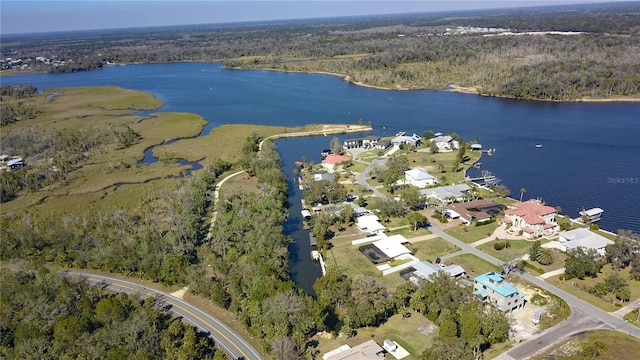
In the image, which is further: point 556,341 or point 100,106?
point 100,106

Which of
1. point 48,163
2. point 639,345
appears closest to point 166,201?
point 48,163

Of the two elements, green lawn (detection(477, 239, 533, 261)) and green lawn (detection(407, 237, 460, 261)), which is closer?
green lawn (detection(477, 239, 533, 261))

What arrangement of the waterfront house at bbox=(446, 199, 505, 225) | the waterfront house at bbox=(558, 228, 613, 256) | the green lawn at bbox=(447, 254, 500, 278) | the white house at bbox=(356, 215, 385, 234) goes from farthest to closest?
the waterfront house at bbox=(446, 199, 505, 225) < the white house at bbox=(356, 215, 385, 234) < the waterfront house at bbox=(558, 228, 613, 256) < the green lawn at bbox=(447, 254, 500, 278)

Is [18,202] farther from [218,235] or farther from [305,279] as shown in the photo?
[305,279]

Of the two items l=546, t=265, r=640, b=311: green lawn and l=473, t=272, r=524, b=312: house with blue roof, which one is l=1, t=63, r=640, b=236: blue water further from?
l=473, t=272, r=524, b=312: house with blue roof

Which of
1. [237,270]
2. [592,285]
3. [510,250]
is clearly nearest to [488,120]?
[510,250]

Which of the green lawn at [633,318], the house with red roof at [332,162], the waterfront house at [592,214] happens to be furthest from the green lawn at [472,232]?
the house with red roof at [332,162]

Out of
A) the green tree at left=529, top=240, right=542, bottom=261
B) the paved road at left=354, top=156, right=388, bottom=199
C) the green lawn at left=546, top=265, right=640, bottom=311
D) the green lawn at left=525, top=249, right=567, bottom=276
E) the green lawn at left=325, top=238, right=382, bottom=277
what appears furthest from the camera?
the paved road at left=354, top=156, right=388, bottom=199

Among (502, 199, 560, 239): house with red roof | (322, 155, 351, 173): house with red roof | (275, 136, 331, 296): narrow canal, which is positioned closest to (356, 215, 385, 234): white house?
(275, 136, 331, 296): narrow canal
